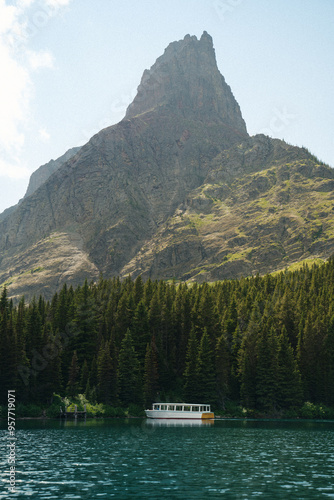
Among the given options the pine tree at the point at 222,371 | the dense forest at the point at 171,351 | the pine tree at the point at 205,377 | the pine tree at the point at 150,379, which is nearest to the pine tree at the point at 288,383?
the dense forest at the point at 171,351

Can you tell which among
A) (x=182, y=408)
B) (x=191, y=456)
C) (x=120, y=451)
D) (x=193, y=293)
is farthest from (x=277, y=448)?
(x=193, y=293)

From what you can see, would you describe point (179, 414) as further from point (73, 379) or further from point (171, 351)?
point (171, 351)

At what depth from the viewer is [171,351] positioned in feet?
490

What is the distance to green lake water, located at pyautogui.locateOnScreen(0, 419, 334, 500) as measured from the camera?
121 ft

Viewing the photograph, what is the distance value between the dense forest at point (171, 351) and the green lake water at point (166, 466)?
41.7 meters

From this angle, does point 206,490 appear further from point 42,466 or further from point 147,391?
point 147,391

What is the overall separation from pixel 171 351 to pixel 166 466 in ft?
333

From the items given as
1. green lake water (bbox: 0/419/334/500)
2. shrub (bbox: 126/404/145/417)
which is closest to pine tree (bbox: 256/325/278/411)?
shrub (bbox: 126/404/145/417)

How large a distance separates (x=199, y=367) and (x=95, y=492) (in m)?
97.0

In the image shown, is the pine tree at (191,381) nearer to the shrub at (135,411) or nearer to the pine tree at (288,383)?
the shrub at (135,411)

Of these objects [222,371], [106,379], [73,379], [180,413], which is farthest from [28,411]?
[222,371]

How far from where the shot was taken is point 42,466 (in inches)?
1838

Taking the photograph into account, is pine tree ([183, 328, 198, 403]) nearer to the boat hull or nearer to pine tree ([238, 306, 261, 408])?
the boat hull

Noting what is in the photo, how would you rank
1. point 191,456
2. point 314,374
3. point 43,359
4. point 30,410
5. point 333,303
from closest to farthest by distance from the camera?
point 191,456 < point 30,410 < point 43,359 < point 314,374 < point 333,303
